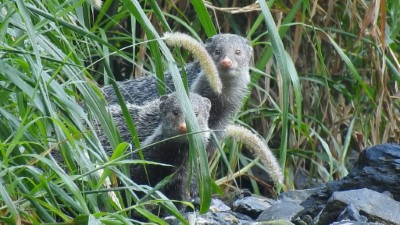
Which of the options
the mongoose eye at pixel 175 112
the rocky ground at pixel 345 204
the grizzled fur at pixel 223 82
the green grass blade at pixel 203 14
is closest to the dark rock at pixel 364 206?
the rocky ground at pixel 345 204

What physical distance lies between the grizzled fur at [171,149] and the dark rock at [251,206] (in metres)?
0.33

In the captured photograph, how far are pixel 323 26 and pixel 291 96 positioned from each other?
0.55 meters

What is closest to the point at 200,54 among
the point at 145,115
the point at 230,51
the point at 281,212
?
the point at 281,212

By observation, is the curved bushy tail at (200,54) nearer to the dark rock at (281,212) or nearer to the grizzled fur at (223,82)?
the dark rock at (281,212)

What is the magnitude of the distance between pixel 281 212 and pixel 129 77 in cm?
262

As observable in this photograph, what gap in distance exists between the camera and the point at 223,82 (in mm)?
5746

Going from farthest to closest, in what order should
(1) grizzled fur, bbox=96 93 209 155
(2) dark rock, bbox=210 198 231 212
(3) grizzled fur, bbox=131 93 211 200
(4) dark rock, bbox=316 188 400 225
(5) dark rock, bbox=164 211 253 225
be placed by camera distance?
(1) grizzled fur, bbox=96 93 209 155 → (3) grizzled fur, bbox=131 93 211 200 → (2) dark rock, bbox=210 198 231 212 → (5) dark rock, bbox=164 211 253 225 → (4) dark rock, bbox=316 188 400 225

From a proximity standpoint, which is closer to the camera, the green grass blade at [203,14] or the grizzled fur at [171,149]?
the green grass blade at [203,14]

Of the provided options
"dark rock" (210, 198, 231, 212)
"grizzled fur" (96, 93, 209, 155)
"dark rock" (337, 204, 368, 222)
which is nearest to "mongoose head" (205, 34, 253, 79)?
"grizzled fur" (96, 93, 209, 155)

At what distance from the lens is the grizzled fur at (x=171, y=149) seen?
183 inches

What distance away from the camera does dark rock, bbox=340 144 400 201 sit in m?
4.09

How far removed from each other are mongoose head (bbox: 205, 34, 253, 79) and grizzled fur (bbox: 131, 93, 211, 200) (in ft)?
2.91

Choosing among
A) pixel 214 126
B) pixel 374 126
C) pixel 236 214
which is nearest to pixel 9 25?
pixel 236 214

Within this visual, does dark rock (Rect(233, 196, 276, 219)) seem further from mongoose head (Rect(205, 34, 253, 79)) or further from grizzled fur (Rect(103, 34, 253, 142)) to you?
mongoose head (Rect(205, 34, 253, 79))
